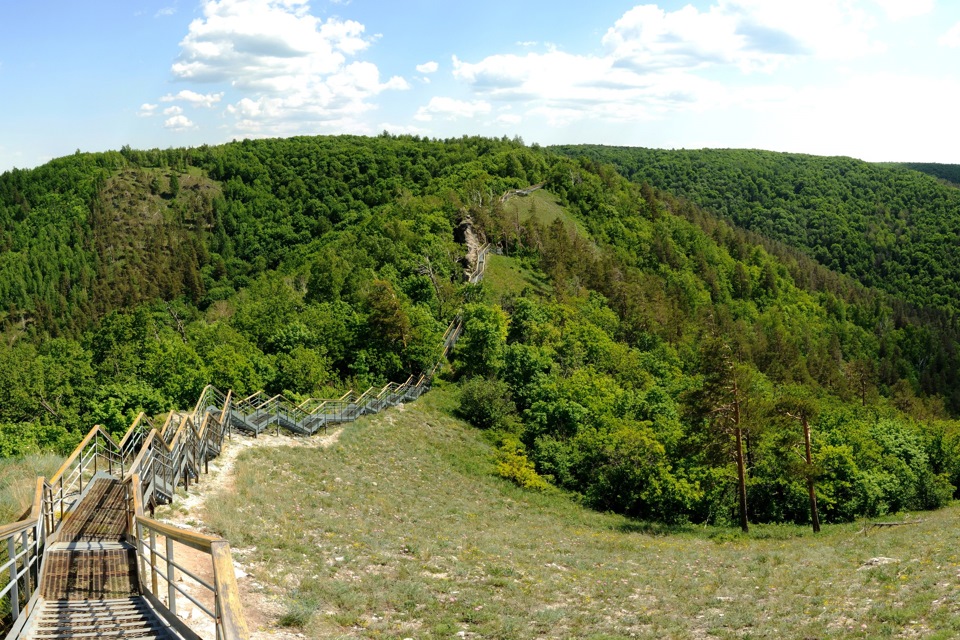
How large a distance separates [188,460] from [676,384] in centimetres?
4404

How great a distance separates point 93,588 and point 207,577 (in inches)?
147

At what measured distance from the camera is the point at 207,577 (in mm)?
12305

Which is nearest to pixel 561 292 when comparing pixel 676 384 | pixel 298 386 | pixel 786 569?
pixel 676 384

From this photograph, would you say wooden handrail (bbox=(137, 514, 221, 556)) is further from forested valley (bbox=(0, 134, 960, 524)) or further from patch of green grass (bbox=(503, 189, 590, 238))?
patch of green grass (bbox=(503, 189, 590, 238))

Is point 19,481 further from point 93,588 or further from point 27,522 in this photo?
point 27,522

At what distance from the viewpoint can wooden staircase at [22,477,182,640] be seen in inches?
296

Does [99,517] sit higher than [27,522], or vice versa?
[27,522]

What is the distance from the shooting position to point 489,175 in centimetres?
12238

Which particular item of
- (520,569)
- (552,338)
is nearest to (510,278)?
(552,338)

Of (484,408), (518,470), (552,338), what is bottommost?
(518,470)

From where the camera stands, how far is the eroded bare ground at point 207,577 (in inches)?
413

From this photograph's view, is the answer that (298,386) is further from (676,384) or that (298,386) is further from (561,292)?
(561,292)

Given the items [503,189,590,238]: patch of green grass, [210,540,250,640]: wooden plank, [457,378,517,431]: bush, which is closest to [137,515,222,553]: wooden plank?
[210,540,250,640]: wooden plank

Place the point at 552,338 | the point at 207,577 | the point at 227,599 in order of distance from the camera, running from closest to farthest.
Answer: the point at 227,599 → the point at 207,577 → the point at 552,338
